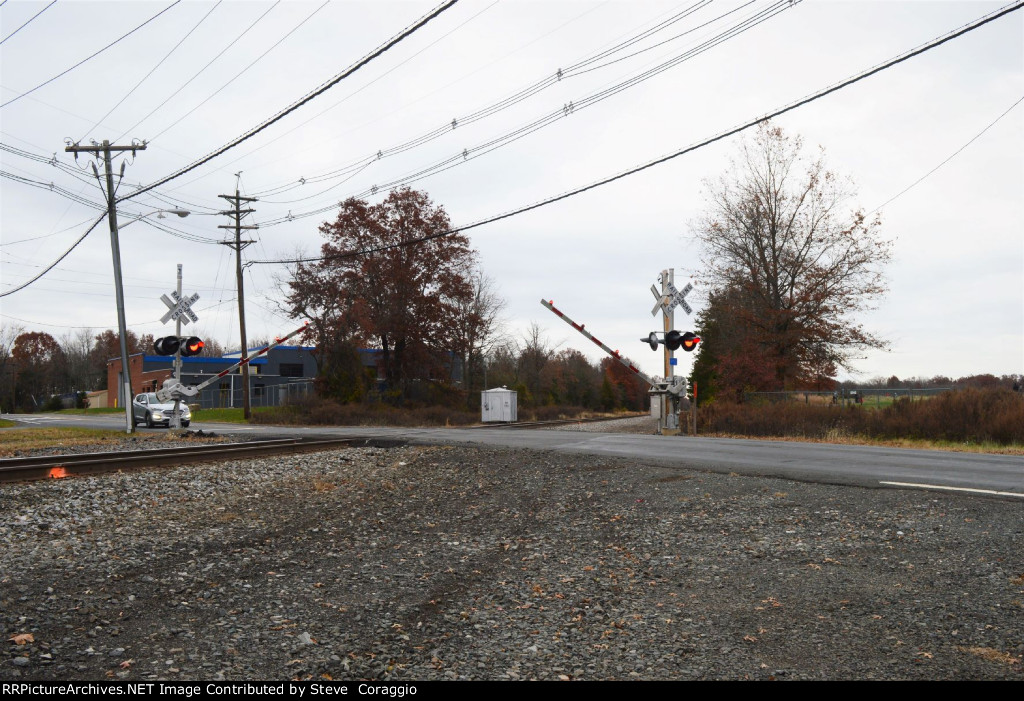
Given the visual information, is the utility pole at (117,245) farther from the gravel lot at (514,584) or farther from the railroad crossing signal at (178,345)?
the gravel lot at (514,584)

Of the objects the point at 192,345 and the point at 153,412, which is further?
the point at 153,412

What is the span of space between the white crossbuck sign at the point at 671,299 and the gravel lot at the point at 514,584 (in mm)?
14595

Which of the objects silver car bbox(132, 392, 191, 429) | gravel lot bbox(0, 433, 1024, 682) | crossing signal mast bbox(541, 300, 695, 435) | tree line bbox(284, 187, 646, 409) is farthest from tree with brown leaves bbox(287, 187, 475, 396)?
gravel lot bbox(0, 433, 1024, 682)

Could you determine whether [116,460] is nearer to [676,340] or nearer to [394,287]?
[676,340]

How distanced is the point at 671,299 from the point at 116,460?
56.6 ft

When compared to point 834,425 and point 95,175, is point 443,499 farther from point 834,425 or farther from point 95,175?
point 95,175

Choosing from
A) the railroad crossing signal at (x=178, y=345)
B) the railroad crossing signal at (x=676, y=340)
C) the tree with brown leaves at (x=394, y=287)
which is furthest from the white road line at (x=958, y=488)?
the tree with brown leaves at (x=394, y=287)

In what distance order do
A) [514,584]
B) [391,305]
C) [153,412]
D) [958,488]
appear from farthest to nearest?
1. [391,305]
2. [153,412]
3. [958,488]
4. [514,584]

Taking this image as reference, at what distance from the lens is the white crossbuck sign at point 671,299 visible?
82.1ft

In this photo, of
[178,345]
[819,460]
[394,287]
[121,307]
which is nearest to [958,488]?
[819,460]

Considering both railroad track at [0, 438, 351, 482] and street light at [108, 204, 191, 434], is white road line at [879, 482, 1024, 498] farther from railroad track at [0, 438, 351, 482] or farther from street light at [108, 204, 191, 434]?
street light at [108, 204, 191, 434]

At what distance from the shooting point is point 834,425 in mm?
24078

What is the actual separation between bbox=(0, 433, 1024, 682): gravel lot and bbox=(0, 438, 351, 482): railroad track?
103cm

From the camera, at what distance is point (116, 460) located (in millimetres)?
12930
